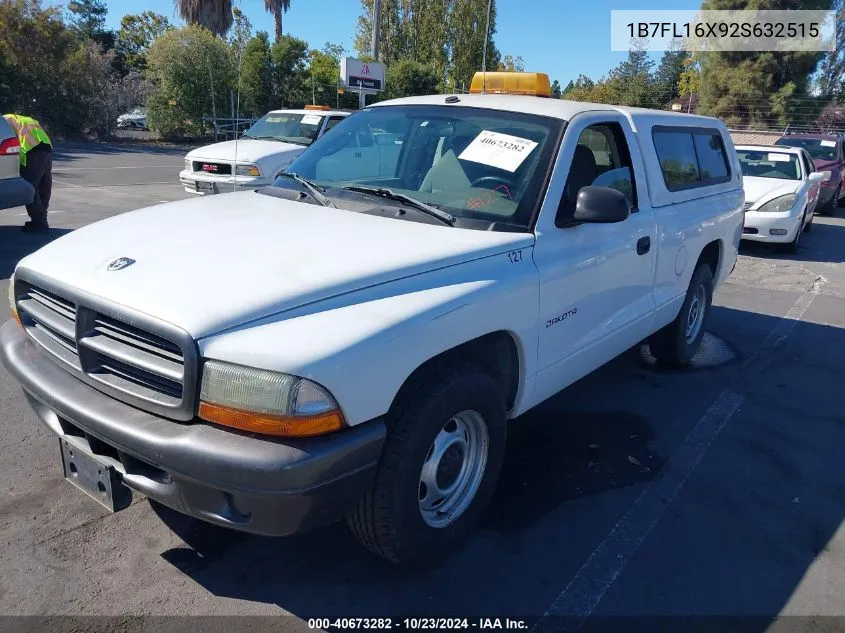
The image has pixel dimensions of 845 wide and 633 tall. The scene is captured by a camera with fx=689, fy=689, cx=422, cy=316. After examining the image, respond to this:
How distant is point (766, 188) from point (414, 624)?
33.7 ft

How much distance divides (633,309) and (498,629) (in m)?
2.24

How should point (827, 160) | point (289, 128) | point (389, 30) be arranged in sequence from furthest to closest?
point (389, 30) < point (827, 160) < point (289, 128)

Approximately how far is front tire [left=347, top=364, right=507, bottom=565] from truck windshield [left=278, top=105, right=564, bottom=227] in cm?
92

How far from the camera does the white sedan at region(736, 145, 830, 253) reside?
10359 mm

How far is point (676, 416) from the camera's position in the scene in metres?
4.70

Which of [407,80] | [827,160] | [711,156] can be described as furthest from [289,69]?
[711,156]

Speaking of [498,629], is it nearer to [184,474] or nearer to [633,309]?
[184,474]

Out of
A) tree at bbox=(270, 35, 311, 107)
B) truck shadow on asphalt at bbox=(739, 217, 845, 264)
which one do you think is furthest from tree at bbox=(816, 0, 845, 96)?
truck shadow on asphalt at bbox=(739, 217, 845, 264)

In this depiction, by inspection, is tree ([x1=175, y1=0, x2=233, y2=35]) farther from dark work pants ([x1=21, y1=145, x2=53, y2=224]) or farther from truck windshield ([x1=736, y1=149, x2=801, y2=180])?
truck windshield ([x1=736, y1=149, x2=801, y2=180])

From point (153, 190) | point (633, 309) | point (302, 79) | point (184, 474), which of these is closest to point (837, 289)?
point (633, 309)

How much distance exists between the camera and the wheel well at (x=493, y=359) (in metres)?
2.82

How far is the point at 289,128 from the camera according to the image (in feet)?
41.6

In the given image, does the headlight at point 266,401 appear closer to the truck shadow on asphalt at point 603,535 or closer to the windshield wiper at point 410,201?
the truck shadow on asphalt at point 603,535

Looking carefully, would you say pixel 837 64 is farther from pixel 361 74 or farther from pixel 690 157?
pixel 690 157
